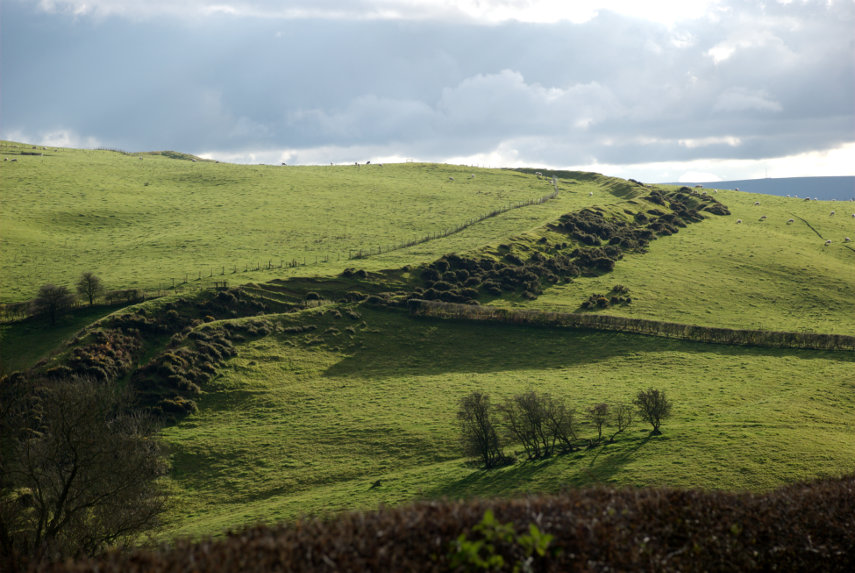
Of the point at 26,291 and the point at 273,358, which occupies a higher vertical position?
the point at 26,291

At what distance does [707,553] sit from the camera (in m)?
16.3

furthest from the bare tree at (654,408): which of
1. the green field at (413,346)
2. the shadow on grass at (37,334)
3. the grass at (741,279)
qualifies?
the shadow on grass at (37,334)

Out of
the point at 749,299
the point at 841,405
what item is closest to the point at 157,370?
the point at 841,405

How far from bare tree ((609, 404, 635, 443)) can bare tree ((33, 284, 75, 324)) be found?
6783 centimetres

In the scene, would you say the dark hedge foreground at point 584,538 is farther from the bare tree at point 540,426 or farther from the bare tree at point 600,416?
the bare tree at point 600,416

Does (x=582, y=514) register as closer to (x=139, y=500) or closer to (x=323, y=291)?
(x=139, y=500)

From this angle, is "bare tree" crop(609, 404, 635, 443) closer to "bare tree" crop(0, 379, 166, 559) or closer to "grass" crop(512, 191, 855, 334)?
"grass" crop(512, 191, 855, 334)

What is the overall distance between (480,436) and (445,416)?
9559 millimetres

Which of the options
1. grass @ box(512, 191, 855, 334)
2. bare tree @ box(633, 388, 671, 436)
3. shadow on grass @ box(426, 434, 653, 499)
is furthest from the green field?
bare tree @ box(633, 388, 671, 436)

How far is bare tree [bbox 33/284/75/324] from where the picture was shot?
7919 centimetres

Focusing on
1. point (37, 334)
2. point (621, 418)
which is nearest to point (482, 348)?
point (621, 418)

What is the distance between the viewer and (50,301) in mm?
79500

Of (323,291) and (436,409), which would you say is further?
(323,291)

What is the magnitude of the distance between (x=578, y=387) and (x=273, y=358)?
33.5 m
